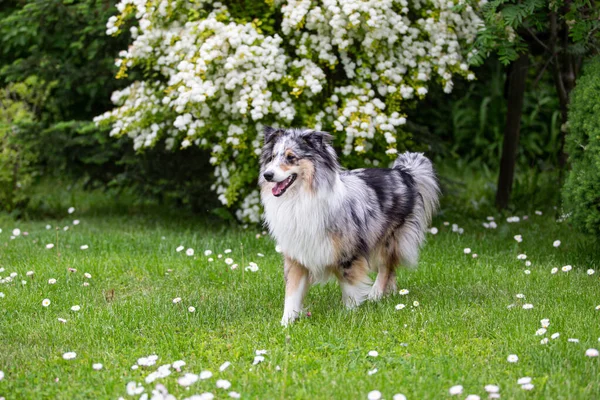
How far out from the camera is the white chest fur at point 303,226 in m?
4.81

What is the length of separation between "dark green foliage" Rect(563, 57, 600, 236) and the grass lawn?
45cm

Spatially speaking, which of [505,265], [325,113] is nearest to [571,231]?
[505,265]

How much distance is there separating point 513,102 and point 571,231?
179 centimetres

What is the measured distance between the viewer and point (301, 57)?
23.3ft

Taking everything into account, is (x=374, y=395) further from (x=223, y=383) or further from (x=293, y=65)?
(x=293, y=65)

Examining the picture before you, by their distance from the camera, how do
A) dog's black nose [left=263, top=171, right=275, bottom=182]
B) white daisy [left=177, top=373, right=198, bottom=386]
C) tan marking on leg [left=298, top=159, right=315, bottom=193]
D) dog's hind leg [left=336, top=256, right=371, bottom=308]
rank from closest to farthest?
1. white daisy [left=177, top=373, right=198, bottom=386]
2. dog's black nose [left=263, top=171, right=275, bottom=182]
3. tan marking on leg [left=298, top=159, right=315, bottom=193]
4. dog's hind leg [left=336, top=256, right=371, bottom=308]

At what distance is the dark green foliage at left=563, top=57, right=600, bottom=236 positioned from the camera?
5.73 metres

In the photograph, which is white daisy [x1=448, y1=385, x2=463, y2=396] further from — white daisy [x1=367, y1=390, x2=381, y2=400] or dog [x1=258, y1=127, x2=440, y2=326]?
dog [x1=258, y1=127, x2=440, y2=326]

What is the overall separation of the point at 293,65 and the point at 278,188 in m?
2.52

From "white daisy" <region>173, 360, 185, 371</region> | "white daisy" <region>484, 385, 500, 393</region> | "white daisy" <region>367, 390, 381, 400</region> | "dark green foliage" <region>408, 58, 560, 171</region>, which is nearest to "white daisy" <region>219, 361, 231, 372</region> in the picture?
"white daisy" <region>173, 360, 185, 371</region>

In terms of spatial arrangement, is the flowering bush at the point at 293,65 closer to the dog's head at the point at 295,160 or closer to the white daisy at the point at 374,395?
the dog's head at the point at 295,160

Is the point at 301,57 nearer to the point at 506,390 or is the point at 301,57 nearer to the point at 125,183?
the point at 125,183

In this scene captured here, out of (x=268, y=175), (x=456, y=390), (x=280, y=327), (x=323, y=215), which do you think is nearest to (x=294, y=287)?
(x=280, y=327)

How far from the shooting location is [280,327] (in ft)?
15.3
